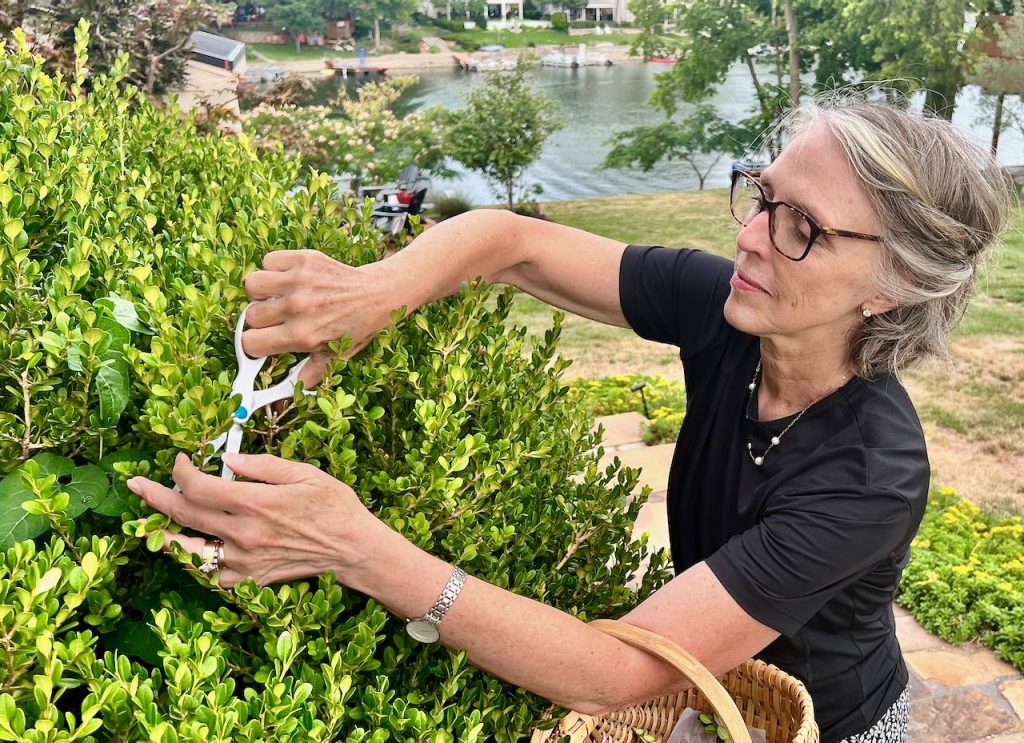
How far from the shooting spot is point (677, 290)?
7.30 ft

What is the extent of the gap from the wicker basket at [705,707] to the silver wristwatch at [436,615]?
0.28 m

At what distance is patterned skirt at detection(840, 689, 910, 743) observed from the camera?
204 cm

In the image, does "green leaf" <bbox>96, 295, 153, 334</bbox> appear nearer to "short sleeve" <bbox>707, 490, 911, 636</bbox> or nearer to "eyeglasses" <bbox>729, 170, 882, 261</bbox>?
"short sleeve" <bbox>707, 490, 911, 636</bbox>

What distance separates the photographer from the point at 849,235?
1.73 meters

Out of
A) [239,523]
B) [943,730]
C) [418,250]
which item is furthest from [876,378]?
[943,730]

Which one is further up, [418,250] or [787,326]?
[418,250]

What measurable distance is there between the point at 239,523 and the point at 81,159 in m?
1.13

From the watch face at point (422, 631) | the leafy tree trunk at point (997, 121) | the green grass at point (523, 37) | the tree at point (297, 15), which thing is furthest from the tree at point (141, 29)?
the green grass at point (523, 37)

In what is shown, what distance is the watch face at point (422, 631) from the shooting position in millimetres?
1282

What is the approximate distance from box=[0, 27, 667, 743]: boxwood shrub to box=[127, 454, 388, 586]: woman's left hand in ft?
0.11

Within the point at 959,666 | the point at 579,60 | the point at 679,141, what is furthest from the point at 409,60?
the point at 959,666

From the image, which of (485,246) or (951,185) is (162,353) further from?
(951,185)

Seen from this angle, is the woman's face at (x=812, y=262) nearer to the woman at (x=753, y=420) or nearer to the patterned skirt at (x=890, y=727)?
the woman at (x=753, y=420)

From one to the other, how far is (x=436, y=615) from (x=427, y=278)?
0.64 meters
